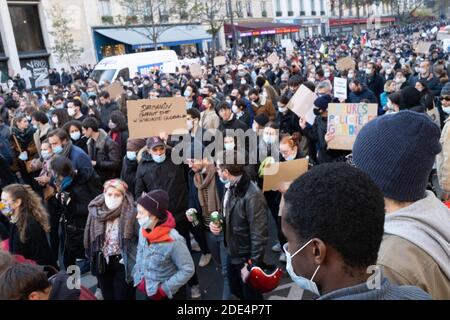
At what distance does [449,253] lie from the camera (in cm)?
141

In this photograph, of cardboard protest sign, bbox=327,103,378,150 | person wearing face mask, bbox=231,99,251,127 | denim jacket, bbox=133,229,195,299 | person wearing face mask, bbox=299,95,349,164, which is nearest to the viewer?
denim jacket, bbox=133,229,195,299

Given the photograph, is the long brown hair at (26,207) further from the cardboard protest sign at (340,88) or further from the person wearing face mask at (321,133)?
the cardboard protest sign at (340,88)

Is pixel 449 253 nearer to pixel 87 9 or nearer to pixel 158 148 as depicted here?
pixel 158 148

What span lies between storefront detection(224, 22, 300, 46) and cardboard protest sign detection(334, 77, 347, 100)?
118 feet

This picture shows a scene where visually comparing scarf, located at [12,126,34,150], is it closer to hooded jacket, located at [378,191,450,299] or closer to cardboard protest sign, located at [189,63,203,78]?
hooded jacket, located at [378,191,450,299]

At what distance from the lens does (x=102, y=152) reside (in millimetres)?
5809

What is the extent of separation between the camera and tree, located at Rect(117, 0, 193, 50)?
33.7 metres

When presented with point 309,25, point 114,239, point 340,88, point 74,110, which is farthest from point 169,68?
point 309,25

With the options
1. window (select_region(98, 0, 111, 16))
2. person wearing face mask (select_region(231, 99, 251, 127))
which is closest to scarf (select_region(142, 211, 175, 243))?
person wearing face mask (select_region(231, 99, 251, 127))

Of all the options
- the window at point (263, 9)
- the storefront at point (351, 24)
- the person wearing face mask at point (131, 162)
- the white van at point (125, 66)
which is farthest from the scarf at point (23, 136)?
the storefront at point (351, 24)

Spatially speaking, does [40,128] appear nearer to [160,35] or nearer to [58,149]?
[58,149]

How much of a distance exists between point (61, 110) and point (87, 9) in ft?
89.1

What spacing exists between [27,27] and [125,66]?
568 inches
